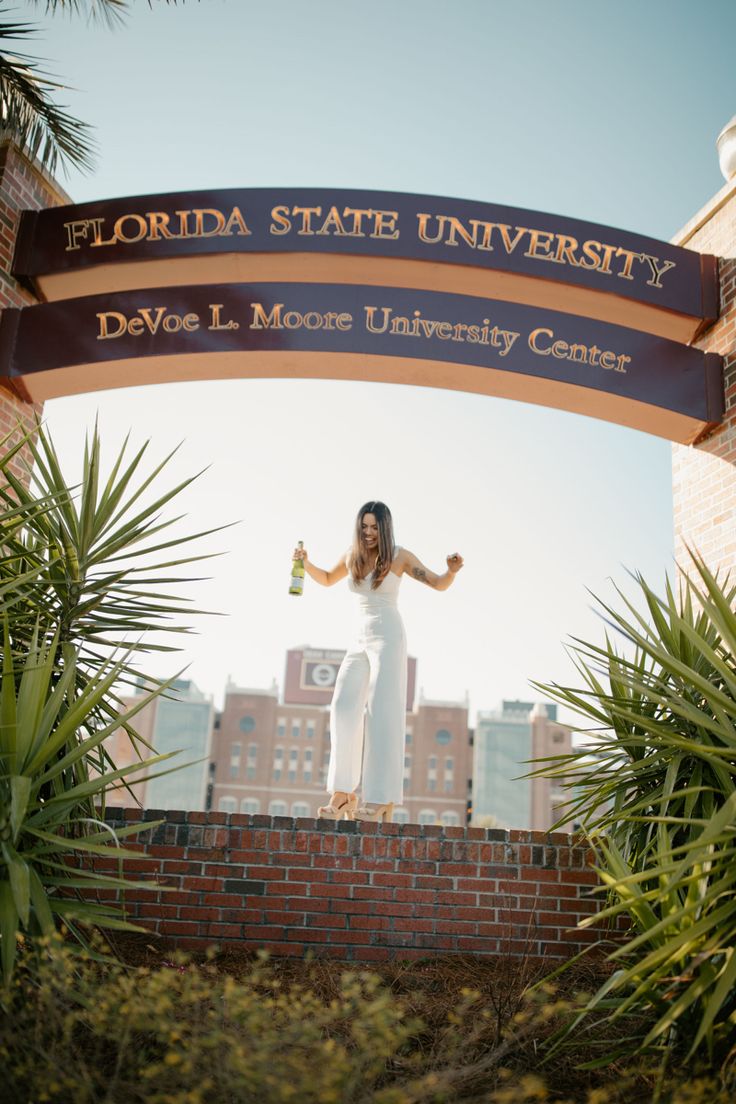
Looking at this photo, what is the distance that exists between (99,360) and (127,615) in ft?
9.77

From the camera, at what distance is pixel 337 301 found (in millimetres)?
6793

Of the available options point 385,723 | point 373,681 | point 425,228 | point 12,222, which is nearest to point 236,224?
point 425,228

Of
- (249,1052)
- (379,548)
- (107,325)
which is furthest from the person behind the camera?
(107,325)

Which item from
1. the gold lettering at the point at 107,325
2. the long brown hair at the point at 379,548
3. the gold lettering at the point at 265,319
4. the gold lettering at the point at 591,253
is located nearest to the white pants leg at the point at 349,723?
the long brown hair at the point at 379,548

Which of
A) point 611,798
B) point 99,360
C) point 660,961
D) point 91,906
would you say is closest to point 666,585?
point 611,798

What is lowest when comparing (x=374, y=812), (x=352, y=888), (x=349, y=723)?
(x=352, y=888)

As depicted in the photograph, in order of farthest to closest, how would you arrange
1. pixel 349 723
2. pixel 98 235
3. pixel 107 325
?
pixel 98 235 → pixel 107 325 → pixel 349 723

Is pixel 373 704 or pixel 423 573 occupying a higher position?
pixel 423 573

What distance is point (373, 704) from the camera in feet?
16.9

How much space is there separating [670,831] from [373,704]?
196 centimetres

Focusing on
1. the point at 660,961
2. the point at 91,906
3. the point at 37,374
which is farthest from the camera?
the point at 37,374

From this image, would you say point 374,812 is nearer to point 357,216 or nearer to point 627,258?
point 357,216

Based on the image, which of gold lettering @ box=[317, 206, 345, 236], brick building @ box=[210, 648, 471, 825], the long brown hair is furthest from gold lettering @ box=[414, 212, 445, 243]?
brick building @ box=[210, 648, 471, 825]

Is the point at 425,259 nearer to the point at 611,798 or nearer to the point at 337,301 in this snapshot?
the point at 337,301
